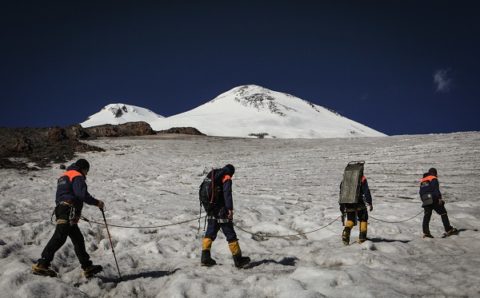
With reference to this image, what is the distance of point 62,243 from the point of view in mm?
7297

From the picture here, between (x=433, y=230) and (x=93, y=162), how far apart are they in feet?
85.4

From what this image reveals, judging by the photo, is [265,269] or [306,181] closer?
[265,269]

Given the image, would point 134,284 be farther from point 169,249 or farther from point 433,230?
point 433,230

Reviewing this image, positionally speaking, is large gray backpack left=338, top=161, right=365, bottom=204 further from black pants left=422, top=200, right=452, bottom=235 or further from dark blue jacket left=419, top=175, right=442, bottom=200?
dark blue jacket left=419, top=175, right=442, bottom=200

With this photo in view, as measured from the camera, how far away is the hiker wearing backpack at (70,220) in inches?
282

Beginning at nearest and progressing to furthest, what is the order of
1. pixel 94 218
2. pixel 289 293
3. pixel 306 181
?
pixel 289 293 → pixel 94 218 → pixel 306 181

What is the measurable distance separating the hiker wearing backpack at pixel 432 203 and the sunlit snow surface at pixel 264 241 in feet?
1.15

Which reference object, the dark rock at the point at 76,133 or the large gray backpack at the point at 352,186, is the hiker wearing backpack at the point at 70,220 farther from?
the dark rock at the point at 76,133

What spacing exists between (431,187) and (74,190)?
1045 centimetres

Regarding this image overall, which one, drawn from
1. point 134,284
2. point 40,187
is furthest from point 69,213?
point 40,187

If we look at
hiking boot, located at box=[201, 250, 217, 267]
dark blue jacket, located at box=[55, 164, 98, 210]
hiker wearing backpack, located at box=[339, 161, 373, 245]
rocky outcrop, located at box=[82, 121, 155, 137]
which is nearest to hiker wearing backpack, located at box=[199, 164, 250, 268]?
hiking boot, located at box=[201, 250, 217, 267]

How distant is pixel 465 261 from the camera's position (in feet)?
25.7

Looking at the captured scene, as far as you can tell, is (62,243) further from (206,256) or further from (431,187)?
(431,187)

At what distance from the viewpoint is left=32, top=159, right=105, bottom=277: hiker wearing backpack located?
7.17 m
